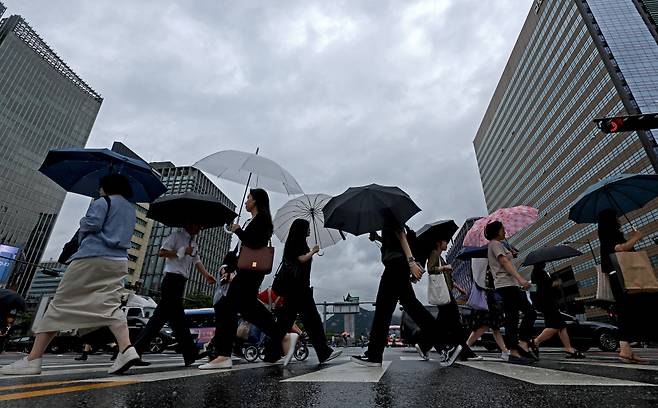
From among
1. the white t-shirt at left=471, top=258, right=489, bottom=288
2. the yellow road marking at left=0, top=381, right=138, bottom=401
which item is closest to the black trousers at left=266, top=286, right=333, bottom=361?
the yellow road marking at left=0, top=381, right=138, bottom=401

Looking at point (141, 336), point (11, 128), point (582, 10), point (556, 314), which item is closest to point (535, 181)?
point (582, 10)

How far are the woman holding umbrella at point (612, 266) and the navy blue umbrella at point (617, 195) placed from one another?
105cm

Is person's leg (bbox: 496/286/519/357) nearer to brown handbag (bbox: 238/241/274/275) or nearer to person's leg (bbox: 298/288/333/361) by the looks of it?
person's leg (bbox: 298/288/333/361)

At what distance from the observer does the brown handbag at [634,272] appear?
3965mm

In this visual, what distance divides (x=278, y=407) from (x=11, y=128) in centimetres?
9654

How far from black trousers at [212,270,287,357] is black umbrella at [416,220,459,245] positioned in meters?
2.79

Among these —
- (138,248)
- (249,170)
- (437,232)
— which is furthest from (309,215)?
(138,248)

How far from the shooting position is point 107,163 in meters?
4.45

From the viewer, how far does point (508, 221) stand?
25.1 ft

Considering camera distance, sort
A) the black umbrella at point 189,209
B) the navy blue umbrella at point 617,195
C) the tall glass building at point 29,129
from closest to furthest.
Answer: the black umbrella at point 189,209 → the navy blue umbrella at point 617,195 → the tall glass building at point 29,129

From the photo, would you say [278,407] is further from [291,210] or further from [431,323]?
[291,210]

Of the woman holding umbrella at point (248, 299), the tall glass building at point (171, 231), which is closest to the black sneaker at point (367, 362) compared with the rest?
the woman holding umbrella at point (248, 299)

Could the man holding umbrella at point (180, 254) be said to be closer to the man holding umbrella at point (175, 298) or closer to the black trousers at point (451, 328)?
the man holding umbrella at point (175, 298)

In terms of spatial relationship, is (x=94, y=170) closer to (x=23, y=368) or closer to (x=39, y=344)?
(x=39, y=344)
